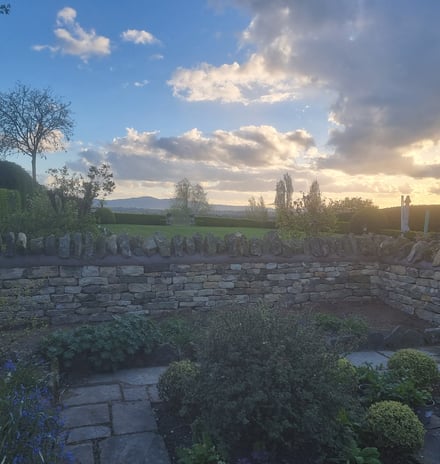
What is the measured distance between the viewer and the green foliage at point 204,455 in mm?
2129

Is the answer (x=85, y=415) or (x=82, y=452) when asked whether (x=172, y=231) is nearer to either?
(x=85, y=415)

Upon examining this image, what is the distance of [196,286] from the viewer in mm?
5812

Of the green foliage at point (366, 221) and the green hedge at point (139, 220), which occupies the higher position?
the green foliage at point (366, 221)

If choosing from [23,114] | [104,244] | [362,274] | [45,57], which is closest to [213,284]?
[104,244]

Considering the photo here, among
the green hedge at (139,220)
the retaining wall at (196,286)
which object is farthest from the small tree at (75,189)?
the green hedge at (139,220)

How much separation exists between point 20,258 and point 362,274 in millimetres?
5108

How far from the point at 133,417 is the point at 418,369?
2.27 meters

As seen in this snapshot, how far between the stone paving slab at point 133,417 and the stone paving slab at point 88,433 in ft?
0.21

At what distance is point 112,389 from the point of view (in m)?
3.35

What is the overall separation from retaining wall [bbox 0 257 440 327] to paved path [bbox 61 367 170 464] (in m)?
1.90

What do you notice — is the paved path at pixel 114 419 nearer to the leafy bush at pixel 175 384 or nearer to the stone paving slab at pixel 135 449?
the stone paving slab at pixel 135 449

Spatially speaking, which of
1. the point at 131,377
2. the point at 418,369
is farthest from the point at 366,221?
the point at 131,377

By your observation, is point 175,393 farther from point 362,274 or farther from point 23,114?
point 23,114

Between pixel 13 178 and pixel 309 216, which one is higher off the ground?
pixel 13 178
